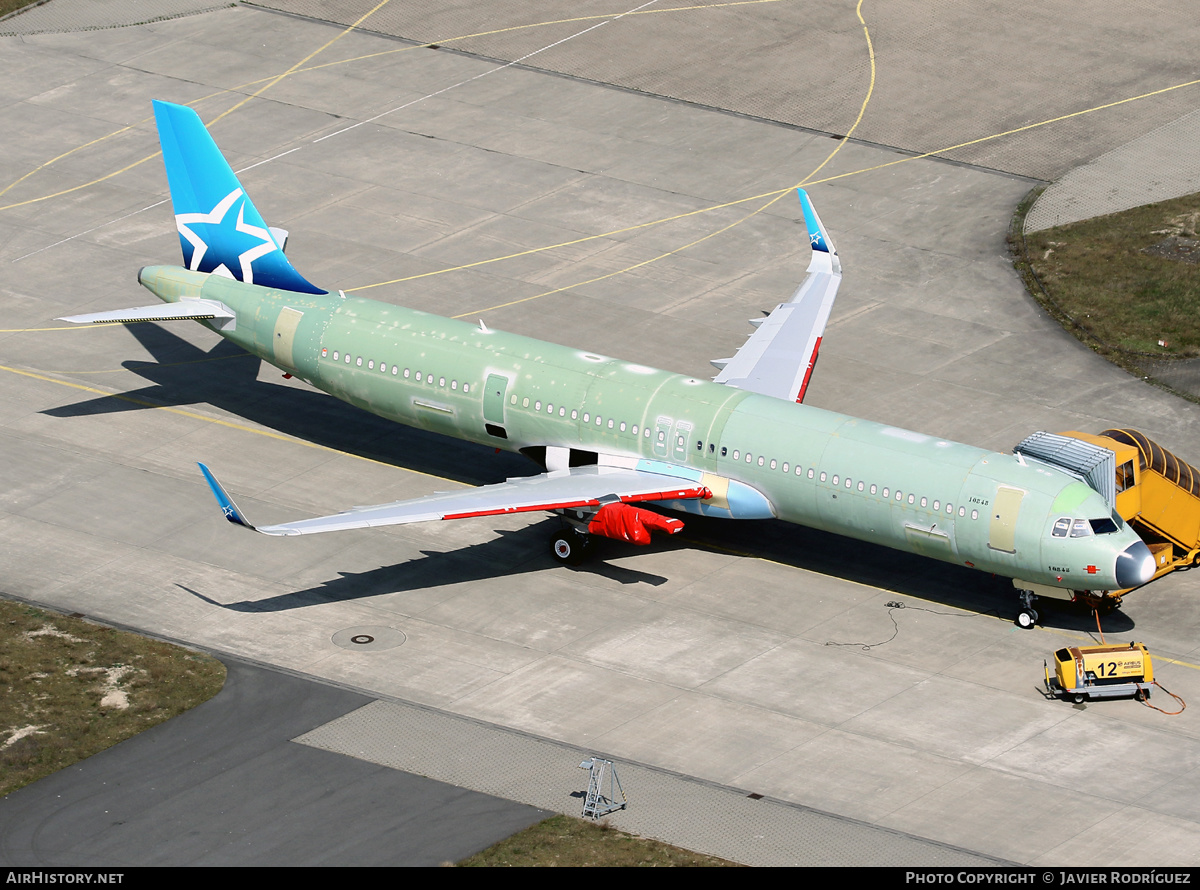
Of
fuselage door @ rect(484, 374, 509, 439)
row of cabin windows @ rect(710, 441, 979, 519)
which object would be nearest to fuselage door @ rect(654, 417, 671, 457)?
row of cabin windows @ rect(710, 441, 979, 519)

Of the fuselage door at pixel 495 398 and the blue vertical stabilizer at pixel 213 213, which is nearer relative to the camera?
the fuselage door at pixel 495 398

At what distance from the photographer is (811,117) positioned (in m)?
91.4

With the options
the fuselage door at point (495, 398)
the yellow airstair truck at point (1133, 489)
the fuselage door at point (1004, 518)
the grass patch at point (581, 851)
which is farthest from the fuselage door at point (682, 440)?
the grass patch at point (581, 851)

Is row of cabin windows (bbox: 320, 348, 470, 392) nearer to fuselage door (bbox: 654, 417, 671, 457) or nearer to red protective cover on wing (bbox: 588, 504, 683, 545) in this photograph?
fuselage door (bbox: 654, 417, 671, 457)

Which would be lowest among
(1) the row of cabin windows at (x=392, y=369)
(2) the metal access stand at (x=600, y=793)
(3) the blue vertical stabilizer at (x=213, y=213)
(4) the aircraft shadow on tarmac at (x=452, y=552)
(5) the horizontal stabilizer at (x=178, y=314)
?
(2) the metal access stand at (x=600, y=793)

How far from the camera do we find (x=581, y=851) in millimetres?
46281

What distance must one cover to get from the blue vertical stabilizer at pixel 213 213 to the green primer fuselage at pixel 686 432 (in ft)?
2.51

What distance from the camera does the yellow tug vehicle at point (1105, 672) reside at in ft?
172

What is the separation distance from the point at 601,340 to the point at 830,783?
1091 inches

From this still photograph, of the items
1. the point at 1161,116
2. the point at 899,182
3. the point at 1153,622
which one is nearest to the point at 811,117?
the point at 899,182

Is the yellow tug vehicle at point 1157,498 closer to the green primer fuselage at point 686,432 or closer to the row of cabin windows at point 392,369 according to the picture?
the green primer fuselage at point 686,432

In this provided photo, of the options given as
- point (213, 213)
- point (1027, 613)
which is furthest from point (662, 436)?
point (213, 213)

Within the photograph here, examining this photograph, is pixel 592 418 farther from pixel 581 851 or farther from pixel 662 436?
pixel 581 851

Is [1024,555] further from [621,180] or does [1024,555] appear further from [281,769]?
[621,180]
